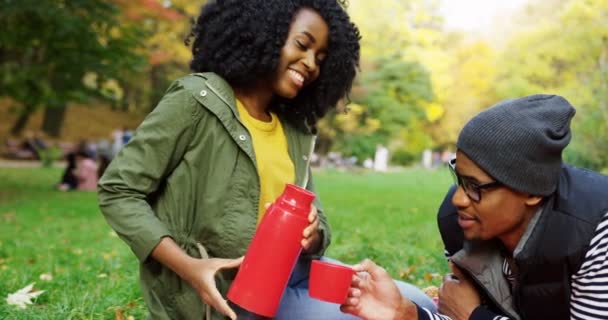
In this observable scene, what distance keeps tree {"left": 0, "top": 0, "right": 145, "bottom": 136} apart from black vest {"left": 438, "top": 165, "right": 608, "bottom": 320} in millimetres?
8195

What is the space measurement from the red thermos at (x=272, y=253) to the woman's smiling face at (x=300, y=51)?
0.60m

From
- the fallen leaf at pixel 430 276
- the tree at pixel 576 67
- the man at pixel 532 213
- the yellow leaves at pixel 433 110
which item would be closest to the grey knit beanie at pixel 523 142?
the man at pixel 532 213

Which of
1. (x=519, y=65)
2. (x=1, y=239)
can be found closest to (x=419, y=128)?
(x=519, y=65)

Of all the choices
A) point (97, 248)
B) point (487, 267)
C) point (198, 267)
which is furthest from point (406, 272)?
point (97, 248)

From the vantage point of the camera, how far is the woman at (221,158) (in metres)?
1.77

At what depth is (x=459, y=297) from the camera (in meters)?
2.07

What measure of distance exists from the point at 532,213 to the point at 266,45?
958 millimetres

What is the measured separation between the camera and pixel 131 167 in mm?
1781

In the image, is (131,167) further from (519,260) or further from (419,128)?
(419,128)

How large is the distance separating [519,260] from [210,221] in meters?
0.89

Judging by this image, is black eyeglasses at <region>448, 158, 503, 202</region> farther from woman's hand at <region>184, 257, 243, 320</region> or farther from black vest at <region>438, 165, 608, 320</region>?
woman's hand at <region>184, 257, 243, 320</region>

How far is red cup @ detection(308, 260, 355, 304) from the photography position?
1618 mm

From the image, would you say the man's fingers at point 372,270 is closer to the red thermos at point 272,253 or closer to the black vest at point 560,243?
the red thermos at point 272,253

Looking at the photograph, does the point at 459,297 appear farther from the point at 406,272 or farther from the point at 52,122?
the point at 52,122
